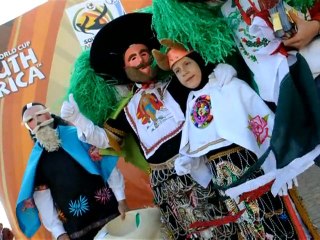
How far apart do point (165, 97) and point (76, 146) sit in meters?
0.66

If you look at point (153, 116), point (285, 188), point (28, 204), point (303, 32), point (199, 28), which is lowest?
point (285, 188)

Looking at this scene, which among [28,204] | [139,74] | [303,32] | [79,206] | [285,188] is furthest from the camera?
[28,204]

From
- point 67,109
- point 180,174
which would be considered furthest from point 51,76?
point 180,174

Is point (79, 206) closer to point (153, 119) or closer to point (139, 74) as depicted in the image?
point (153, 119)

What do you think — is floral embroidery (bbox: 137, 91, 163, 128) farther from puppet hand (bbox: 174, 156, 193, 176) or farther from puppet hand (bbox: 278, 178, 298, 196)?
puppet hand (bbox: 278, 178, 298, 196)

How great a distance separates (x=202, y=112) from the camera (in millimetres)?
1897

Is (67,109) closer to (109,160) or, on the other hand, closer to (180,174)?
(109,160)

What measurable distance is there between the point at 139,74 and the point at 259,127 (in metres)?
0.63

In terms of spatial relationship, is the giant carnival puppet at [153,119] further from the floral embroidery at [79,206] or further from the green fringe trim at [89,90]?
the floral embroidery at [79,206]

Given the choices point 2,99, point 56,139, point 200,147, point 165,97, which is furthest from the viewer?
point 2,99

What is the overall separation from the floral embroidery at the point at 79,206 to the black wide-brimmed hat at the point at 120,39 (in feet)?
2.35

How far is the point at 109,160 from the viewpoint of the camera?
8.20ft

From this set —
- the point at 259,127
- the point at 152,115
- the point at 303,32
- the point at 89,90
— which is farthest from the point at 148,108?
the point at 303,32

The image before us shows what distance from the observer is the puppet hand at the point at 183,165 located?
6.36 feet
